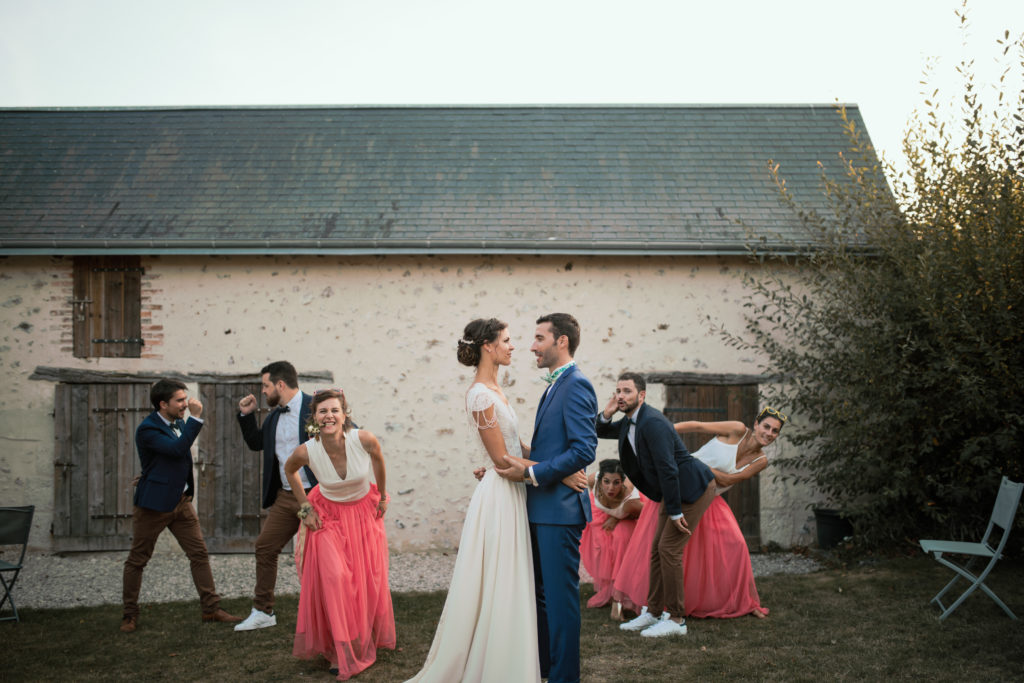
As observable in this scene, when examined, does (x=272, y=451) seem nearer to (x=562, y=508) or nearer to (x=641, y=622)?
(x=562, y=508)

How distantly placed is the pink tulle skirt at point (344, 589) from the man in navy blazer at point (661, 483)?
1.70 m

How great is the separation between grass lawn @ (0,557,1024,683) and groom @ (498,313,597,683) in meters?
0.26

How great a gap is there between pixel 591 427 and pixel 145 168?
8485 mm

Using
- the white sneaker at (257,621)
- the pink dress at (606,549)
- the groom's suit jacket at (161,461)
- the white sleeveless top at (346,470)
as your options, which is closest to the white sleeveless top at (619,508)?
the pink dress at (606,549)

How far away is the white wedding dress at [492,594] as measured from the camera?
156 inches

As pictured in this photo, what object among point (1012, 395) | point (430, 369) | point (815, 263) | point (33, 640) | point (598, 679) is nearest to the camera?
point (598, 679)

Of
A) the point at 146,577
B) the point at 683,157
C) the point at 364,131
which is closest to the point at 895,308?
the point at 683,157

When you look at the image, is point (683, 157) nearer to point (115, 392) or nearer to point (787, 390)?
point (787, 390)

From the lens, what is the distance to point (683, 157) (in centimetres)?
1052

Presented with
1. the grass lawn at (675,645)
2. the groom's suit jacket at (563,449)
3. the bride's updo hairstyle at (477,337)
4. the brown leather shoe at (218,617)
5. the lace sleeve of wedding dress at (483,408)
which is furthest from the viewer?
the brown leather shoe at (218,617)

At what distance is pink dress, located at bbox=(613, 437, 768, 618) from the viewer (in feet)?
20.0

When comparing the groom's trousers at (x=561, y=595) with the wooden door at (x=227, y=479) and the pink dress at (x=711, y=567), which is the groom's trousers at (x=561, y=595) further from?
the wooden door at (x=227, y=479)

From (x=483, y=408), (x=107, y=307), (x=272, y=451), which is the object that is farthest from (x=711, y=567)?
(x=107, y=307)

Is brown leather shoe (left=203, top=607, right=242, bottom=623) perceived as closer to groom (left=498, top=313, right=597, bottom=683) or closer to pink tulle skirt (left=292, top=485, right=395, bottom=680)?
pink tulle skirt (left=292, top=485, right=395, bottom=680)
